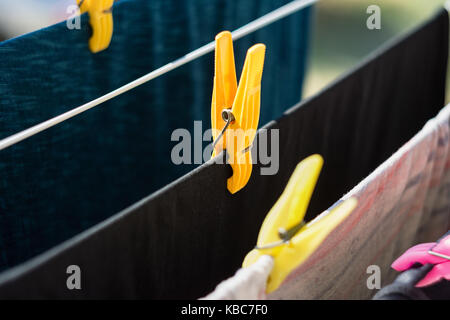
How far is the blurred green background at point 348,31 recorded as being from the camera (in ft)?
9.67

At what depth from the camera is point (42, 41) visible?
90 centimetres

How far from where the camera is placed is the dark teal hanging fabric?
3.06 ft

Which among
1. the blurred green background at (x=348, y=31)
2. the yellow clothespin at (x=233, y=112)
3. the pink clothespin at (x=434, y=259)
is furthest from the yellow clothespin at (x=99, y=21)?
the blurred green background at (x=348, y=31)

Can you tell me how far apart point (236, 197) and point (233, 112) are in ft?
0.48

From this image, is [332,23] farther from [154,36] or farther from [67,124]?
[67,124]

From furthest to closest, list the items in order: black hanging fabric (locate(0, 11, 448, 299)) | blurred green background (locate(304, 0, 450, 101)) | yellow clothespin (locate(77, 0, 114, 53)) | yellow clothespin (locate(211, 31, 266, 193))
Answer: blurred green background (locate(304, 0, 450, 101)) → yellow clothespin (locate(77, 0, 114, 53)) → yellow clothespin (locate(211, 31, 266, 193)) → black hanging fabric (locate(0, 11, 448, 299))

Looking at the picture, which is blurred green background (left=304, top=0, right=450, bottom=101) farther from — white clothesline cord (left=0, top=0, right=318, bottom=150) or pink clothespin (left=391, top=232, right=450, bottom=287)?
pink clothespin (left=391, top=232, right=450, bottom=287)

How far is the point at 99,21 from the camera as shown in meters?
0.95

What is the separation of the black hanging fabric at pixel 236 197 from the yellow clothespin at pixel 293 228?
0.47ft

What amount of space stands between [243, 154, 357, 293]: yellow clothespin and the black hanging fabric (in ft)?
0.47

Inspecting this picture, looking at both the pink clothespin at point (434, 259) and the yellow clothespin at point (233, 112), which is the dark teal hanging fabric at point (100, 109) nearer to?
the yellow clothespin at point (233, 112)

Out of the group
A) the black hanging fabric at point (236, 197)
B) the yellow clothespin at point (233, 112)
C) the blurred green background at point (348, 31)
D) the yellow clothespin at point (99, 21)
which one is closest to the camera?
the black hanging fabric at point (236, 197)

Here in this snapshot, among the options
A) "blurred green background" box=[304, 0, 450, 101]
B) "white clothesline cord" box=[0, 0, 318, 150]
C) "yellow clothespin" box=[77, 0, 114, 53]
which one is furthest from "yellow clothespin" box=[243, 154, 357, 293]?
"blurred green background" box=[304, 0, 450, 101]

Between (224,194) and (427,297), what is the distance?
1.05 ft
